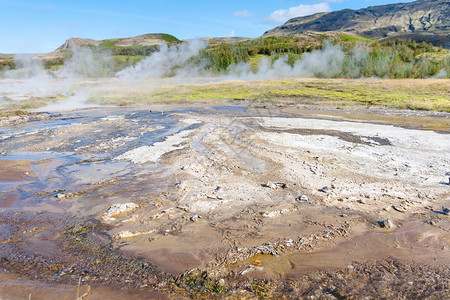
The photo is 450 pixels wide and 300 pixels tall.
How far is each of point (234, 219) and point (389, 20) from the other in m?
205

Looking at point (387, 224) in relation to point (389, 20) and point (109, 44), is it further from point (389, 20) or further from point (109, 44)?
point (389, 20)

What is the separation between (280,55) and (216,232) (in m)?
49.9

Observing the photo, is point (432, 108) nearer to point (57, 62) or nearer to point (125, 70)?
point (125, 70)

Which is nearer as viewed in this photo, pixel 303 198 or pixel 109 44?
pixel 303 198

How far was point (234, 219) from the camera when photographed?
5.38m

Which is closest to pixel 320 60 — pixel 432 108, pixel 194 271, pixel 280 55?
pixel 280 55

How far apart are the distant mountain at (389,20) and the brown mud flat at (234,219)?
14166cm

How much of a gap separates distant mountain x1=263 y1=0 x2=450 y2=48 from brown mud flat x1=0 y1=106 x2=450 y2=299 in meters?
142

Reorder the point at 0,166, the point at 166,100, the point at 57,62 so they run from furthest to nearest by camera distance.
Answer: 1. the point at 57,62
2. the point at 166,100
3. the point at 0,166

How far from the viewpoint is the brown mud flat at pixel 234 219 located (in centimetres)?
381

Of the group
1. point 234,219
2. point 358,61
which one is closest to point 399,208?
point 234,219

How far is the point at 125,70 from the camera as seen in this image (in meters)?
42.9

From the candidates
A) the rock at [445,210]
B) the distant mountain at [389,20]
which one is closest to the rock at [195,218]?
the rock at [445,210]

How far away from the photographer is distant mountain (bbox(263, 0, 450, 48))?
141700mm
